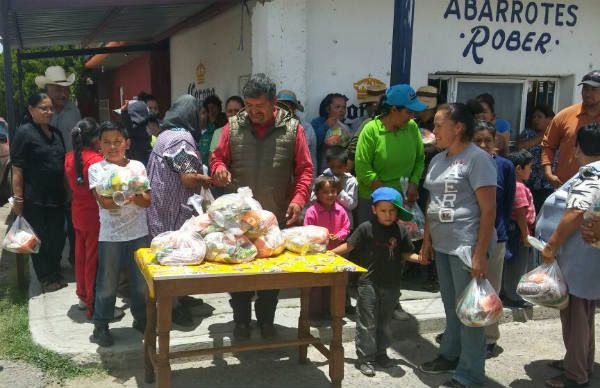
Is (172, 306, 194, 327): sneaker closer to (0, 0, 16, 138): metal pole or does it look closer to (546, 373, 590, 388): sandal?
(0, 0, 16, 138): metal pole

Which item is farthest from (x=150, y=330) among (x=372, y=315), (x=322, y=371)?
(x=372, y=315)

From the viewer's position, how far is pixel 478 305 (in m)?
3.35

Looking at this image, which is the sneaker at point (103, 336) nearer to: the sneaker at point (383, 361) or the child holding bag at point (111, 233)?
the child holding bag at point (111, 233)

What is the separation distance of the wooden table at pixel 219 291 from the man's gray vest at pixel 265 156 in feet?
3.04

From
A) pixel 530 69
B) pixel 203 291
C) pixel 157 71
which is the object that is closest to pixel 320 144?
pixel 203 291

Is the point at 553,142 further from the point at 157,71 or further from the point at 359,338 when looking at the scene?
the point at 157,71

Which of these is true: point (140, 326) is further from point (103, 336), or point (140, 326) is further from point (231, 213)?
point (231, 213)

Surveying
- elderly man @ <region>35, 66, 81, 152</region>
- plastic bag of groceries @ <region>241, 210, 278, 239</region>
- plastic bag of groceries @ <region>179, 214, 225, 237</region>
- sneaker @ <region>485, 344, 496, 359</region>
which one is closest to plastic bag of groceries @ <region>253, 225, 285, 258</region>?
plastic bag of groceries @ <region>241, 210, 278, 239</region>

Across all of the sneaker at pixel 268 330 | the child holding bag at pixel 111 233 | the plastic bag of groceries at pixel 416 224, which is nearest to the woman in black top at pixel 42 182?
the child holding bag at pixel 111 233

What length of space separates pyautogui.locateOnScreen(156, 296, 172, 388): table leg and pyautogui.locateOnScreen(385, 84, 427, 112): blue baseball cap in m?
Result: 2.48

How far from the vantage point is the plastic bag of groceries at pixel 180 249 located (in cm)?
314

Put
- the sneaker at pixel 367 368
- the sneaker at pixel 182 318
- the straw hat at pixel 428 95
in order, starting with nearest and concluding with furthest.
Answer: the sneaker at pixel 367 368, the sneaker at pixel 182 318, the straw hat at pixel 428 95

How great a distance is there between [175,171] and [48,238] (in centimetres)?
192

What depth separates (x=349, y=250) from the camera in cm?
394
